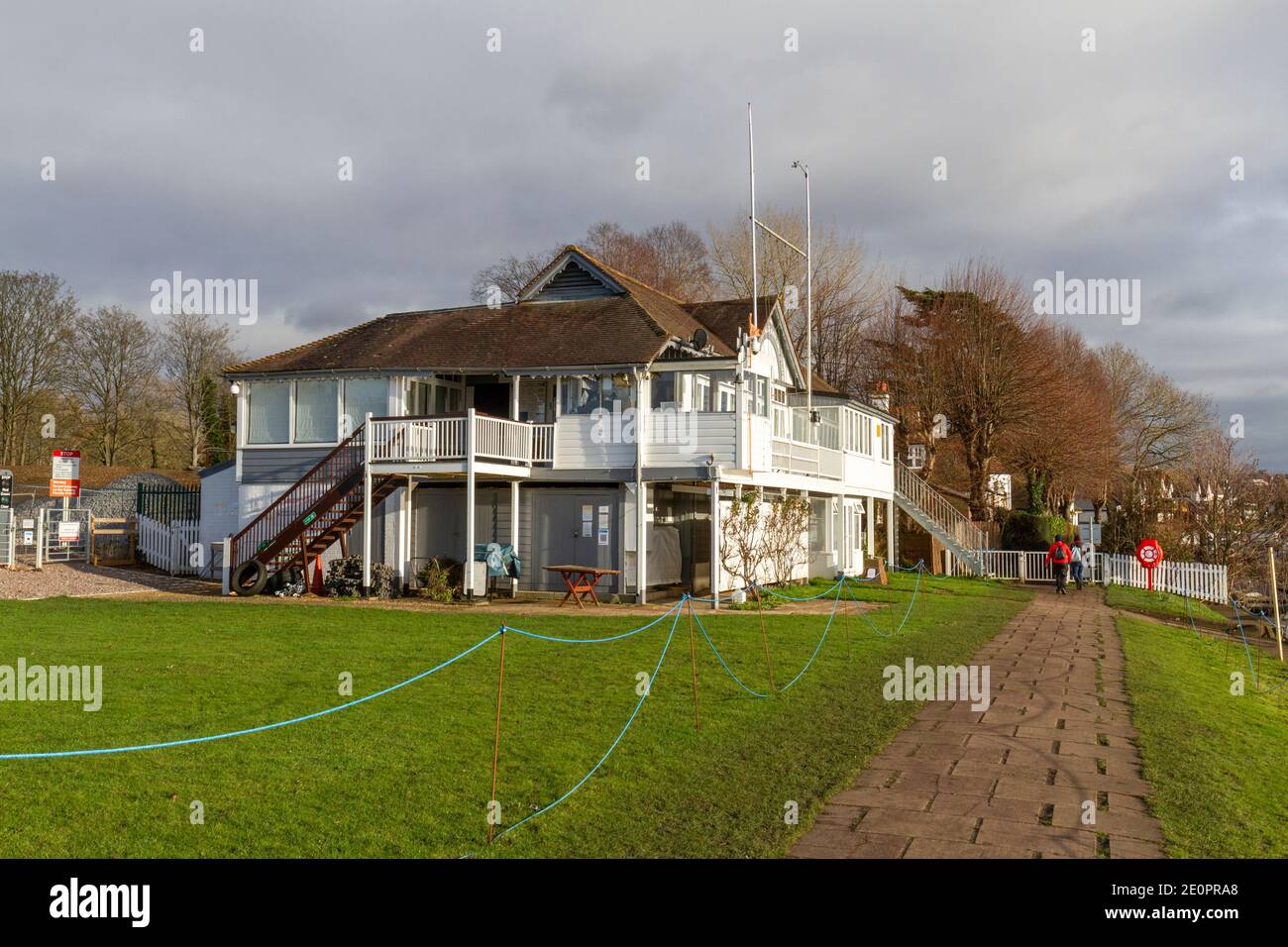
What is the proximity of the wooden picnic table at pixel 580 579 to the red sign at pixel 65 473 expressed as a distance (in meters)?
14.1

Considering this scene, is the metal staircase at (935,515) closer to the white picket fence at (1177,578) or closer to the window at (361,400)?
the white picket fence at (1177,578)

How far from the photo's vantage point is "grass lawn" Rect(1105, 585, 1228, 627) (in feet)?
83.9

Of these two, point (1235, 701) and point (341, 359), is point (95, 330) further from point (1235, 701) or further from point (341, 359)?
point (1235, 701)

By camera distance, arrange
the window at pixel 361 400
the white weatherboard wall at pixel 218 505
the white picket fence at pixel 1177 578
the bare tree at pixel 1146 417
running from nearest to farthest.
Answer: the window at pixel 361 400 < the white weatherboard wall at pixel 218 505 < the white picket fence at pixel 1177 578 < the bare tree at pixel 1146 417

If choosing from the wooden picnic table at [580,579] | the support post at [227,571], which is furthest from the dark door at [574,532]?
the support post at [227,571]

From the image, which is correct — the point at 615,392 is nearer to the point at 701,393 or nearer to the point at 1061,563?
the point at 701,393

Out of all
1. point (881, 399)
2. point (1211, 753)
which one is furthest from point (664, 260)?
point (1211, 753)

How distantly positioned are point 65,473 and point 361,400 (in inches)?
359

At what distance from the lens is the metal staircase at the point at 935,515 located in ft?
115

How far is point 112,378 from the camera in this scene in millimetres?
50062

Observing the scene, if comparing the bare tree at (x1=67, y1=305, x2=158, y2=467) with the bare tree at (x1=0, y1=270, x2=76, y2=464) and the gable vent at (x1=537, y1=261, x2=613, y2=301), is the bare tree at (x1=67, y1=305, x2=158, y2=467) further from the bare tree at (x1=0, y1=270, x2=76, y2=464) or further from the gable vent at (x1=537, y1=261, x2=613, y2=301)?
the gable vent at (x1=537, y1=261, x2=613, y2=301)

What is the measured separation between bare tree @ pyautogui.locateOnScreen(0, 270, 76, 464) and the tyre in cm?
3116

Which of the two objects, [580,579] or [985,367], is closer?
[580,579]
